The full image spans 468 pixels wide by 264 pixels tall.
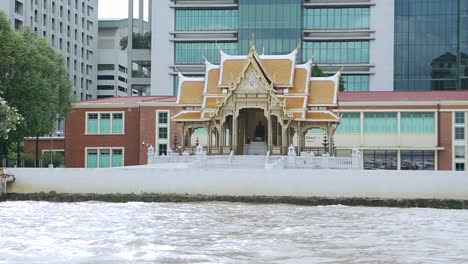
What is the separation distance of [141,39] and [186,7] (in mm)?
20106

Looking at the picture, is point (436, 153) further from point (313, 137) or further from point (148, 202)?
point (148, 202)

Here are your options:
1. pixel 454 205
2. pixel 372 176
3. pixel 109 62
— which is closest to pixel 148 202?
pixel 372 176

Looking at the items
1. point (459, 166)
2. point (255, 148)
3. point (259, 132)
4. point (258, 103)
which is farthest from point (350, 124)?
point (258, 103)

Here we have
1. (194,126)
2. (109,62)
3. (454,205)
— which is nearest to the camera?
(454,205)

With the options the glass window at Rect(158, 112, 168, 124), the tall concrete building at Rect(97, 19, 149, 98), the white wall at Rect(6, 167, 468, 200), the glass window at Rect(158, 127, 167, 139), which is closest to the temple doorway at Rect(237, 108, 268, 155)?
the glass window at Rect(158, 112, 168, 124)

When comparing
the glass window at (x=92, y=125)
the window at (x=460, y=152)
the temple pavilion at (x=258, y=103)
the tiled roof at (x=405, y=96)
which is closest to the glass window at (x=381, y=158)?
the tiled roof at (x=405, y=96)

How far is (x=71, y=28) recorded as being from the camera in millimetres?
112750

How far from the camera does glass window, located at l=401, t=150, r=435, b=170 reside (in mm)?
60406

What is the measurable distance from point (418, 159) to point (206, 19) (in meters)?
32.2

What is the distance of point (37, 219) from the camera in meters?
25.2

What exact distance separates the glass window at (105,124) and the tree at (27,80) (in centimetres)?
815

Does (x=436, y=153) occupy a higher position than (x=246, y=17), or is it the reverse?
(x=246, y=17)

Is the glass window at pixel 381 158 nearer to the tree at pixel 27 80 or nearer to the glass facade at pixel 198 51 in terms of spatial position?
the tree at pixel 27 80

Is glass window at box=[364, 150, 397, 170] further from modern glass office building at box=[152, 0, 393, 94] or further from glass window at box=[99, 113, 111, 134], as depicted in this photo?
glass window at box=[99, 113, 111, 134]
